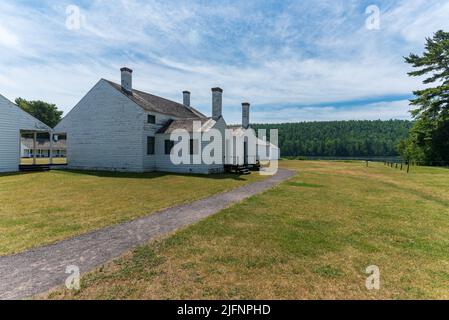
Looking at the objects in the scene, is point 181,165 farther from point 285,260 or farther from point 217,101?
point 285,260

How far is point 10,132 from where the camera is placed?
1881 cm

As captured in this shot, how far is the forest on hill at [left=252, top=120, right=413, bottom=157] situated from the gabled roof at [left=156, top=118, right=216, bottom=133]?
230 feet

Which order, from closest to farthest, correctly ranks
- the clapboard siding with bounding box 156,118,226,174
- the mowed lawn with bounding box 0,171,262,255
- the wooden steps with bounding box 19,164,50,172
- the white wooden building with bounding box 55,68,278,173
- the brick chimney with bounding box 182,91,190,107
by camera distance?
the mowed lawn with bounding box 0,171,262,255
the wooden steps with bounding box 19,164,50,172
the clapboard siding with bounding box 156,118,226,174
the white wooden building with bounding box 55,68,278,173
the brick chimney with bounding box 182,91,190,107

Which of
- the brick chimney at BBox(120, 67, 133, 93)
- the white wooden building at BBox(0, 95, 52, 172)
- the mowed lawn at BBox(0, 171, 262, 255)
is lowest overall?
the mowed lawn at BBox(0, 171, 262, 255)

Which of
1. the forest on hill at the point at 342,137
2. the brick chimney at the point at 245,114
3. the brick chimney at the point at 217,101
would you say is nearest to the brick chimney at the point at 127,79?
the brick chimney at the point at 217,101

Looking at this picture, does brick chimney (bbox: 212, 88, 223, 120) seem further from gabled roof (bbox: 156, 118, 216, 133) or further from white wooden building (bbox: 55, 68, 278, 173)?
gabled roof (bbox: 156, 118, 216, 133)

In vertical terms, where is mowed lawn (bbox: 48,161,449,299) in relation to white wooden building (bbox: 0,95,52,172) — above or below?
below

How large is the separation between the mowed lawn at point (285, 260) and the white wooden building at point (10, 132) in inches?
814

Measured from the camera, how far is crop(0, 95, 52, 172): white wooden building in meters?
18.3

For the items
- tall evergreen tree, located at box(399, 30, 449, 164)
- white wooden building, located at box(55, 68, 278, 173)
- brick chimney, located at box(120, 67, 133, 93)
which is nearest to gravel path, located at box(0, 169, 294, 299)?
white wooden building, located at box(55, 68, 278, 173)

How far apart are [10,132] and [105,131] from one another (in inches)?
275

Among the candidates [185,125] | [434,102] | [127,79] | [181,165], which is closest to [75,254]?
[181,165]
